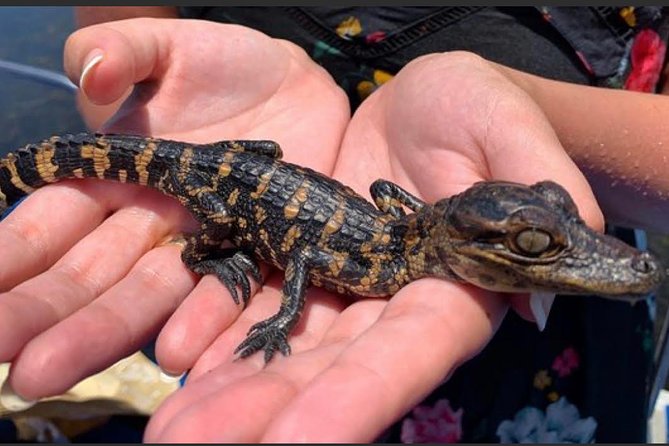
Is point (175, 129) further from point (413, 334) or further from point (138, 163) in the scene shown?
point (413, 334)

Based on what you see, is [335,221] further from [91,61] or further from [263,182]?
[91,61]

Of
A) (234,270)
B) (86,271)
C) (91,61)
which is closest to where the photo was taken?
(86,271)

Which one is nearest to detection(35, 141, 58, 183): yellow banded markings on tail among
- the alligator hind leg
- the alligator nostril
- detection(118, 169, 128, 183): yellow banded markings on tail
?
detection(118, 169, 128, 183): yellow banded markings on tail

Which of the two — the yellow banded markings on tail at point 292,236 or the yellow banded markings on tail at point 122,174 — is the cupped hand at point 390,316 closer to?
the yellow banded markings on tail at point 292,236

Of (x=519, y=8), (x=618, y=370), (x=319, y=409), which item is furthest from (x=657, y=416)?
(x=319, y=409)

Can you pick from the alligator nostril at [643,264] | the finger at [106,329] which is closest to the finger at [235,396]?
the finger at [106,329]

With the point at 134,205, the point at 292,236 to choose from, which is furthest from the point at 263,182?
the point at 134,205
